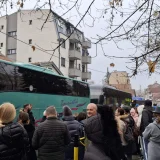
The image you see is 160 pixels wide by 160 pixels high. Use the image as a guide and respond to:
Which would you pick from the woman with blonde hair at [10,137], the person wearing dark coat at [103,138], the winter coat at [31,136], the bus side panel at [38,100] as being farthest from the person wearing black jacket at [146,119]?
the bus side panel at [38,100]

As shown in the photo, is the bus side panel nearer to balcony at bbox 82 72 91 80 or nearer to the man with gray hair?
the man with gray hair

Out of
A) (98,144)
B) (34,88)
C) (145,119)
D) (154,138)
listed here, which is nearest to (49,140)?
(98,144)

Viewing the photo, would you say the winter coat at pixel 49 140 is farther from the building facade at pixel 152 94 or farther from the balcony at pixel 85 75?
the balcony at pixel 85 75

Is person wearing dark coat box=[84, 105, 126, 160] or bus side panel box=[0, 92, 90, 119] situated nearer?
person wearing dark coat box=[84, 105, 126, 160]

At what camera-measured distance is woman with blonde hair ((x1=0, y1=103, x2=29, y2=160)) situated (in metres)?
4.67

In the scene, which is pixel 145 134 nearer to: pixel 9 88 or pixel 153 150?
pixel 153 150

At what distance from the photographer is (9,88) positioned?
12.0m

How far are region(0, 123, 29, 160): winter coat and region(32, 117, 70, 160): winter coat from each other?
0.90 meters

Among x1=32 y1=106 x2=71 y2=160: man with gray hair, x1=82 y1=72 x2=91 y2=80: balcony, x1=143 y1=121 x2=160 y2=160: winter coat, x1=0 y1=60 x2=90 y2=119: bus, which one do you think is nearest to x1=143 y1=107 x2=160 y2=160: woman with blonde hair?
x1=143 y1=121 x2=160 y2=160: winter coat

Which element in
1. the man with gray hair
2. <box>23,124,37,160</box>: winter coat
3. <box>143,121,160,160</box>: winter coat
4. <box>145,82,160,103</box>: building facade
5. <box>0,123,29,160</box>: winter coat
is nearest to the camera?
<box>0,123,29,160</box>: winter coat

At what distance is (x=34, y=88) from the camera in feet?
45.9

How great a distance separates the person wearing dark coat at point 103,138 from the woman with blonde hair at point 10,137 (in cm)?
110

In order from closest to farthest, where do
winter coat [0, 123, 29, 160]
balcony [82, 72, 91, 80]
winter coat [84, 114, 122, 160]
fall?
winter coat [84, 114, 122, 160]
winter coat [0, 123, 29, 160]
balcony [82, 72, 91, 80]

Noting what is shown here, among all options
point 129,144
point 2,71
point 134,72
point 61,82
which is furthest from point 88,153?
point 61,82
